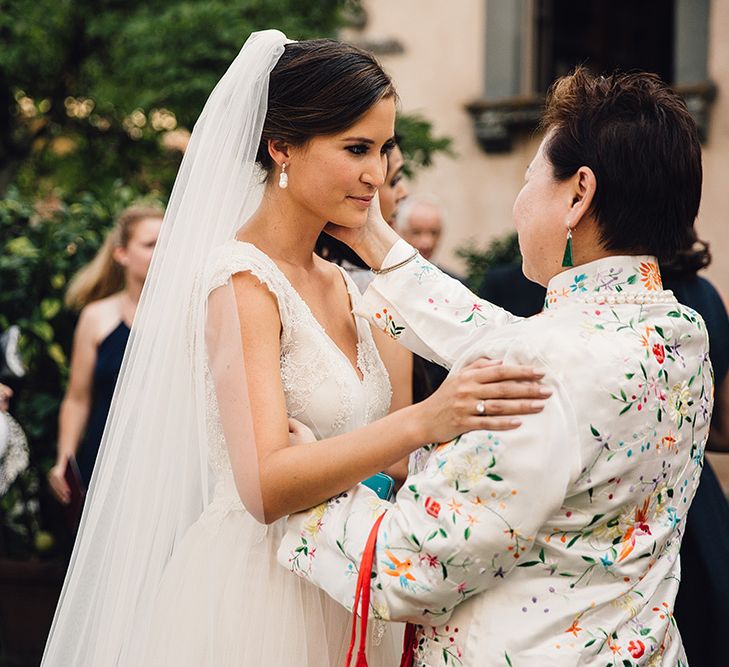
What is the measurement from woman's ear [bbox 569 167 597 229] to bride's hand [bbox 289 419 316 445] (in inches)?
28.0

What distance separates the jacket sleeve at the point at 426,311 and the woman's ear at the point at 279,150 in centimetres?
35

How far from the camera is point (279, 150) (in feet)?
8.38

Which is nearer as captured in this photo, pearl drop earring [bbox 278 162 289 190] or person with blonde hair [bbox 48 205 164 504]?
pearl drop earring [bbox 278 162 289 190]

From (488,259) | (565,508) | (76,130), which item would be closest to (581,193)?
(565,508)

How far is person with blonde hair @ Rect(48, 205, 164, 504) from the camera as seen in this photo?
5.12m

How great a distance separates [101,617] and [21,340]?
3.36m

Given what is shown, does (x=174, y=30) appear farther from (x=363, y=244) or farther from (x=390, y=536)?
(x=390, y=536)

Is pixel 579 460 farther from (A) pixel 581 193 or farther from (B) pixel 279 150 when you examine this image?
(B) pixel 279 150

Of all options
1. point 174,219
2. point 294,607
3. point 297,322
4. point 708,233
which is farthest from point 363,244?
point 708,233

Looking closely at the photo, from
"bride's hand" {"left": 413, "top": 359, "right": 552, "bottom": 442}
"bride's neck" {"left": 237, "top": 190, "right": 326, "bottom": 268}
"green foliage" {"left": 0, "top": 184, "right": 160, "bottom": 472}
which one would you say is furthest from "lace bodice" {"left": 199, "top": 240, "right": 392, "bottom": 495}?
"green foliage" {"left": 0, "top": 184, "right": 160, "bottom": 472}

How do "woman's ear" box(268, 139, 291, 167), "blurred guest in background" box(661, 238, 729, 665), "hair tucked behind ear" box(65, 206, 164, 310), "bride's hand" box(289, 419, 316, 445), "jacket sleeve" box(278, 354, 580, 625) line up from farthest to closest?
"hair tucked behind ear" box(65, 206, 164, 310) → "blurred guest in background" box(661, 238, 729, 665) → "woman's ear" box(268, 139, 291, 167) → "bride's hand" box(289, 419, 316, 445) → "jacket sleeve" box(278, 354, 580, 625)

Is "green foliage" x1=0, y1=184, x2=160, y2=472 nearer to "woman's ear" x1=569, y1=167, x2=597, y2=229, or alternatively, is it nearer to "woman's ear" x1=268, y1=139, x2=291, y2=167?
"woman's ear" x1=268, y1=139, x2=291, y2=167

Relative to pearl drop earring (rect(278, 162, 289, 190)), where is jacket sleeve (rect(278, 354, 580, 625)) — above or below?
below

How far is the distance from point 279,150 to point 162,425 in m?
0.70
